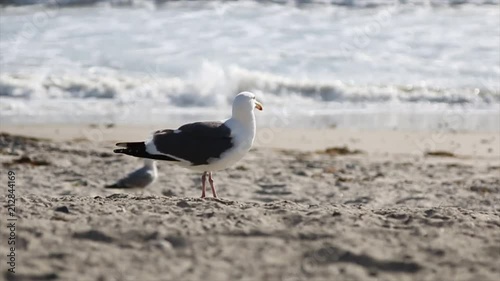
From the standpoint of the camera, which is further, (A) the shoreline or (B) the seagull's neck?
(A) the shoreline

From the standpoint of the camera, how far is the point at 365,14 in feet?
71.8

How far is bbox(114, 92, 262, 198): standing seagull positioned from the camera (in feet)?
22.3

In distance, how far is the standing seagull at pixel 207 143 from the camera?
6809mm

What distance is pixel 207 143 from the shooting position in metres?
6.80

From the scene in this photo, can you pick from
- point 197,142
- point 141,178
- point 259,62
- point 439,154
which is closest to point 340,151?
point 439,154

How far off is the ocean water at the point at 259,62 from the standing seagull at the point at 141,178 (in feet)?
12.0

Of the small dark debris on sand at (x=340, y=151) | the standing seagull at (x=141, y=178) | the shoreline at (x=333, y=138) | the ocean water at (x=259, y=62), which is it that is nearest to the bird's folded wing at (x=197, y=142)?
the standing seagull at (x=141, y=178)

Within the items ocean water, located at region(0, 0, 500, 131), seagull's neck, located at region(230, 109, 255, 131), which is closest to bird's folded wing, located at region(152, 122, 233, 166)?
seagull's neck, located at region(230, 109, 255, 131)

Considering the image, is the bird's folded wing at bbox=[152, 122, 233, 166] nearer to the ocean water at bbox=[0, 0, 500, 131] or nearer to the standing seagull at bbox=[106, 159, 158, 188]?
the standing seagull at bbox=[106, 159, 158, 188]

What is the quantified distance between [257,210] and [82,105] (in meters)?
8.37

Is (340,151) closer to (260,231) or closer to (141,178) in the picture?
(141,178)

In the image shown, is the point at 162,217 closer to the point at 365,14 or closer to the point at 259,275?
the point at 259,275

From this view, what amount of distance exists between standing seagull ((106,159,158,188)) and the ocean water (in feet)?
12.0

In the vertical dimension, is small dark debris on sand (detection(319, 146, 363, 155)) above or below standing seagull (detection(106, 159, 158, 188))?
below
